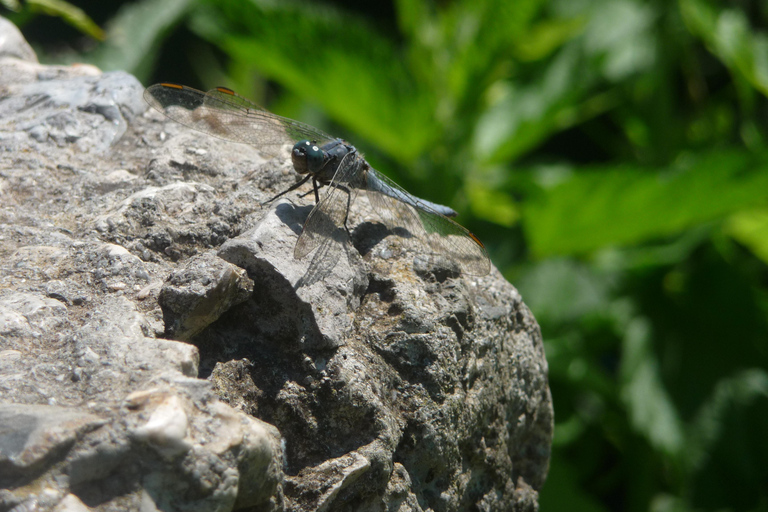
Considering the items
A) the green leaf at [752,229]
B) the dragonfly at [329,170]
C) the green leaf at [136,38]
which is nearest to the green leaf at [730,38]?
the green leaf at [752,229]

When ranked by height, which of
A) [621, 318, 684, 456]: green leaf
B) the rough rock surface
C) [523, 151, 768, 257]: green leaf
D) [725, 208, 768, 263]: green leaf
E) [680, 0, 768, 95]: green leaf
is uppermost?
[680, 0, 768, 95]: green leaf

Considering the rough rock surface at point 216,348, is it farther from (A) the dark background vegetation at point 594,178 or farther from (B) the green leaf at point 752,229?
(B) the green leaf at point 752,229

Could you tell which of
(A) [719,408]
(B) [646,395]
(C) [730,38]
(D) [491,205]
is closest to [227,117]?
(D) [491,205]

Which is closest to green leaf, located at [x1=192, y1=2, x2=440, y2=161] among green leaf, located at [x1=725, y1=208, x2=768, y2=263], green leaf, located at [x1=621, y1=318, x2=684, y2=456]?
green leaf, located at [x1=621, y1=318, x2=684, y2=456]

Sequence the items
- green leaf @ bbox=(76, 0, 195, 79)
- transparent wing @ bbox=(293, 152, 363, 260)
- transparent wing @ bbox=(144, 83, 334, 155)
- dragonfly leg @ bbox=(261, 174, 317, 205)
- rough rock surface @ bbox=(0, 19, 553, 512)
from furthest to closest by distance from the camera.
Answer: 1. green leaf @ bbox=(76, 0, 195, 79)
2. transparent wing @ bbox=(144, 83, 334, 155)
3. dragonfly leg @ bbox=(261, 174, 317, 205)
4. transparent wing @ bbox=(293, 152, 363, 260)
5. rough rock surface @ bbox=(0, 19, 553, 512)

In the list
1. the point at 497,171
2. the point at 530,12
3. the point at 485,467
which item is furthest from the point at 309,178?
the point at 497,171

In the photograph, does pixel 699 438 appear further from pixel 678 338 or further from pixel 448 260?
pixel 448 260

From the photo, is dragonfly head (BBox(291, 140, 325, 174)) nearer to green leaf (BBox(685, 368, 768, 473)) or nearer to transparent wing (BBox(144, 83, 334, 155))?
transparent wing (BBox(144, 83, 334, 155))
